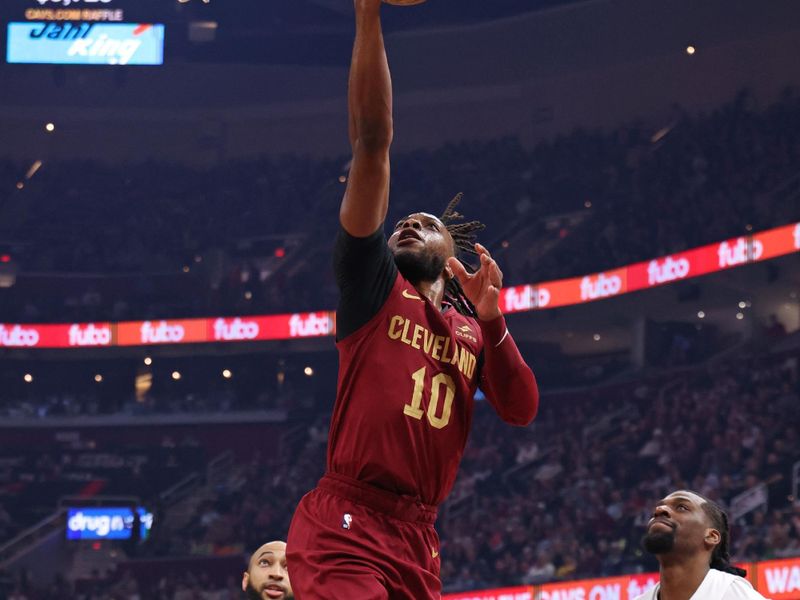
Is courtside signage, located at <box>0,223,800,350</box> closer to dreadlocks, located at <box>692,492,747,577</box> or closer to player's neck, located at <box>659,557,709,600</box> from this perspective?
dreadlocks, located at <box>692,492,747,577</box>

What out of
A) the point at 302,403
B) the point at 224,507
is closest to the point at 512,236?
the point at 302,403

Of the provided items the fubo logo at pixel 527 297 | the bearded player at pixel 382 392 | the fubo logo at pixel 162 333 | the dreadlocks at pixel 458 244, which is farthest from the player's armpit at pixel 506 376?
the fubo logo at pixel 162 333

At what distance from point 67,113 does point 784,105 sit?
60.3 ft

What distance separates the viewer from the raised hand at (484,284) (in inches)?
148

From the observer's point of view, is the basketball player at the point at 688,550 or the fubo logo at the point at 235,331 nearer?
the basketball player at the point at 688,550

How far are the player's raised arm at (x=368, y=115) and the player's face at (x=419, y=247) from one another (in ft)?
1.62

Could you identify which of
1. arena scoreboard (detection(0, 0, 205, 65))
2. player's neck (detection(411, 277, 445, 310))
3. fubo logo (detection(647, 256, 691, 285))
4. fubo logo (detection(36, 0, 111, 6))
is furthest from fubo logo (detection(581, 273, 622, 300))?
player's neck (detection(411, 277, 445, 310))

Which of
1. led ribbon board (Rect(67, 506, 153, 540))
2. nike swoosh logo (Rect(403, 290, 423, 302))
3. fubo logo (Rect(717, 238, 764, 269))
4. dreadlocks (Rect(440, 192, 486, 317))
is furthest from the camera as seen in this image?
led ribbon board (Rect(67, 506, 153, 540))

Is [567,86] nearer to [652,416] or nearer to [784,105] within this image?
[784,105]

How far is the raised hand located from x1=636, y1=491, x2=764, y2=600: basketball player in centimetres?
209

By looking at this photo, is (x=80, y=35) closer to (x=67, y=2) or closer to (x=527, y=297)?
(x=67, y=2)

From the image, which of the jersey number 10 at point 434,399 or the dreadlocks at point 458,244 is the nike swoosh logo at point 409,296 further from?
the dreadlocks at point 458,244

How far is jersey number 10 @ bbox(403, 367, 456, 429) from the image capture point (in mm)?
3631

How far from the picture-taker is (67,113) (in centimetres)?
3259
